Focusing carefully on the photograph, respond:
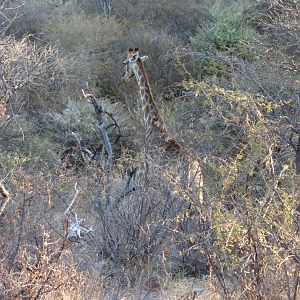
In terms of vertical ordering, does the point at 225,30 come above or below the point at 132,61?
below

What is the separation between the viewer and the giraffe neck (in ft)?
22.6

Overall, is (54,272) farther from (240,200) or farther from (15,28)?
(15,28)

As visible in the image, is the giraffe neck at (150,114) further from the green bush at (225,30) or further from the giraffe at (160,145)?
→ the green bush at (225,30)

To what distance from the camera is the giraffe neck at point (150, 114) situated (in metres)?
6.88

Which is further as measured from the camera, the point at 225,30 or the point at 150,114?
the point at 225,30

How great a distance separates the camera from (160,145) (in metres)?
6.69

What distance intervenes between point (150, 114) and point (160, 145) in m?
0.62

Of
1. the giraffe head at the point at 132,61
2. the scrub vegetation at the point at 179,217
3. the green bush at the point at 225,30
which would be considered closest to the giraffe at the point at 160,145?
the giraffe head at the point at 132,61

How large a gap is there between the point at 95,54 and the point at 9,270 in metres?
12.2

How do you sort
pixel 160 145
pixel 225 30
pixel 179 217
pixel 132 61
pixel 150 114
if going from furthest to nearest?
1. pixel 225 30
2. pixel 132 61
3. pixel 150 114
4. pixel 160 145
5. pixel 179 217

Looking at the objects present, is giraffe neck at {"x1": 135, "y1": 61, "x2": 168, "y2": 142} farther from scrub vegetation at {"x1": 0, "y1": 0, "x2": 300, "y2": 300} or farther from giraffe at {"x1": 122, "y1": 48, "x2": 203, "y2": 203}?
scrub vegetation at {"x1": 0, "y1": 0, "x2": 300, "y2": 300}

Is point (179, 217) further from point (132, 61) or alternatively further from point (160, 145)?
point (132, 61)

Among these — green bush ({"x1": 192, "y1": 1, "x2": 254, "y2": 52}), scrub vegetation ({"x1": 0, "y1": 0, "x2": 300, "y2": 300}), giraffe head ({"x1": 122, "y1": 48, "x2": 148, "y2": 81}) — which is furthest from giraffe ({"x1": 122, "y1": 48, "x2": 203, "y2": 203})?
green bush ({"x1": 192, "y1": 1, "x2": 254, "y2": 52})

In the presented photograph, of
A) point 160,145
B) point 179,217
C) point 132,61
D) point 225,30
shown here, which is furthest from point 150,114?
point 225,30
